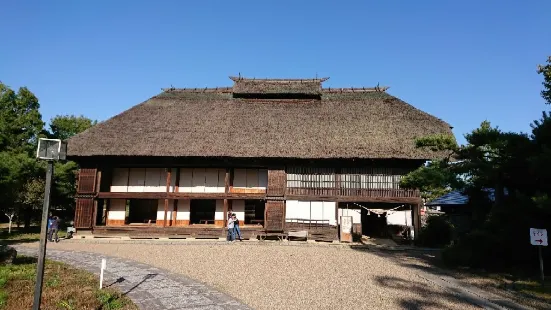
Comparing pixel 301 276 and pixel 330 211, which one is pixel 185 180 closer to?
pixel 330 211

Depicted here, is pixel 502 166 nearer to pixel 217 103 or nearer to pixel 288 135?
pixel 288 135

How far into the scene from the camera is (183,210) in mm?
20312

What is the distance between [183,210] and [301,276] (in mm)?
12583

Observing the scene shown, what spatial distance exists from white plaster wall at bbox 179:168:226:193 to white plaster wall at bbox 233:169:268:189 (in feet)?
2.53

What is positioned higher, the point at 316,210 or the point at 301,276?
the point at 316,210

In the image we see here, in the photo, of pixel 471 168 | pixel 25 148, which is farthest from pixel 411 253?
pixel 25 148

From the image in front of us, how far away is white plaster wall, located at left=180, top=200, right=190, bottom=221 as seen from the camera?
20.2 meters

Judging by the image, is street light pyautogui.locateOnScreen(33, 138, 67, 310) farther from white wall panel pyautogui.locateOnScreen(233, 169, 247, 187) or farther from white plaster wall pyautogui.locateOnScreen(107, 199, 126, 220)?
white plaster wall pyautogui.locateOnScreen(107, 199, 126, 220)

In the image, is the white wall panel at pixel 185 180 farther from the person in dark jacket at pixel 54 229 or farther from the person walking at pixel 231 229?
the person in dark jacket at pixel 54 229

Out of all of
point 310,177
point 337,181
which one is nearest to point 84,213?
point 310,177

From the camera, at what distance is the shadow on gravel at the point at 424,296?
22.9ft

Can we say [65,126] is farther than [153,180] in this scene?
Yes

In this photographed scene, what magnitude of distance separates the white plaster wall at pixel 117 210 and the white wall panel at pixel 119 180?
2.40 ft

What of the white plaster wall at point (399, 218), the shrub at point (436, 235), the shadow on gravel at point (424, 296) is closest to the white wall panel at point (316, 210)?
the white plaster wall at point (399, 218)
